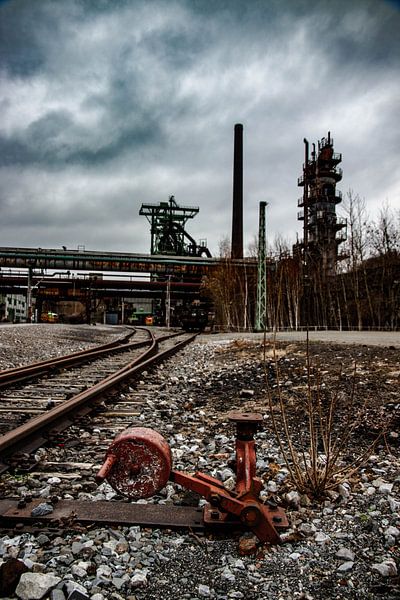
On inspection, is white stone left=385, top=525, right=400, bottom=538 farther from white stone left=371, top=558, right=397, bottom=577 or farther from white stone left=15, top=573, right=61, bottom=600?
white stone left=15, top=573, right=61, bottom=600

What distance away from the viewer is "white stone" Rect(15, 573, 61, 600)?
5.04 feet

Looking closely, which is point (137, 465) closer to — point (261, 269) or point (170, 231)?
point (261, 269)

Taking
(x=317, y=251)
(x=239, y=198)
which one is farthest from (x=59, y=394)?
(x=239, y=198)

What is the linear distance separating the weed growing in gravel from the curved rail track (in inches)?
66.8

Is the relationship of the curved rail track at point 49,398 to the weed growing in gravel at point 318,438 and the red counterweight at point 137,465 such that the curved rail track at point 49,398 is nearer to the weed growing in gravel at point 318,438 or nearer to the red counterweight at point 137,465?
the red counterweight at point 137,465

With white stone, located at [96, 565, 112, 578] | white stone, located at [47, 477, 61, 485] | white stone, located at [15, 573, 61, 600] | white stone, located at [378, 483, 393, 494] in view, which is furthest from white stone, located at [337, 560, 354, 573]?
white stone, located at [47, 477, 61, 485]

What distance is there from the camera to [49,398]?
17.0ft

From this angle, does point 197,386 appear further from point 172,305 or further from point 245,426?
point 172,305

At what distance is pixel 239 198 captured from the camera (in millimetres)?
44938

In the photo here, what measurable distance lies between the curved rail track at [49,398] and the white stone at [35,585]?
124 centimetres

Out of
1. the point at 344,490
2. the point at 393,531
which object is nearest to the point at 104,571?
the point at 393,531

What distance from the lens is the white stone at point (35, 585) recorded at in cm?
154

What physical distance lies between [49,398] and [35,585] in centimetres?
381

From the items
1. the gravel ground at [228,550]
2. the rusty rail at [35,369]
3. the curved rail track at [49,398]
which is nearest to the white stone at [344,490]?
the gravel ground at [228,550]
